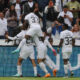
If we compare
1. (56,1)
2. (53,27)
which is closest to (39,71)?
(53,27)

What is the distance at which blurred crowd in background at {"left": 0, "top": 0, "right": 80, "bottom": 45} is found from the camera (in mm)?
17562

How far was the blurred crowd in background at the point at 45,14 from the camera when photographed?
17562 mm

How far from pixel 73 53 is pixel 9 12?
348 cm

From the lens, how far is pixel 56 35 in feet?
58.1

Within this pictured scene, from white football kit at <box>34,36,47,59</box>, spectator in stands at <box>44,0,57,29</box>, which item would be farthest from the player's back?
spectator in stands at <box>44,0,57,29</box>

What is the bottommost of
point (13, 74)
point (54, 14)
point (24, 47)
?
point (13, 74)

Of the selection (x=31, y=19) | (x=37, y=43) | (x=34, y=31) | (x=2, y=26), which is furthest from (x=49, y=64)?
(x=2, y=26)

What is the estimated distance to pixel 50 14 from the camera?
59.8 feet

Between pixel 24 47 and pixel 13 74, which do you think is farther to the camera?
pixel 13 74

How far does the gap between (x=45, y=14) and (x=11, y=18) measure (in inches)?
56.0

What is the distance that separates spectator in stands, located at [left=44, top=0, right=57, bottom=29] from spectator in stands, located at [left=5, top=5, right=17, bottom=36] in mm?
1325

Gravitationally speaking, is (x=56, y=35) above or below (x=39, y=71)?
above

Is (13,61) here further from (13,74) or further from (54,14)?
(54,14)

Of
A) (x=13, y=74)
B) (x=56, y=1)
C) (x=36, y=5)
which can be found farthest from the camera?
(x=56, y=1)
